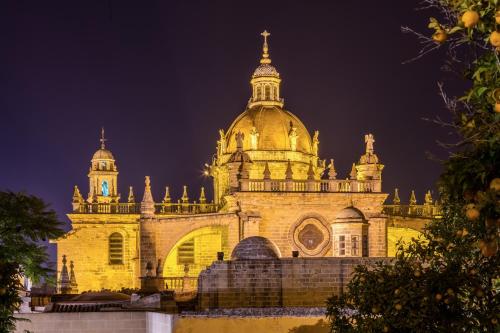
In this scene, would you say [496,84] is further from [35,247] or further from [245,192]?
[245,192]

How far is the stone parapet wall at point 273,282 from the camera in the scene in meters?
26.2

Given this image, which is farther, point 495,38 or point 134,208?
point 134,208

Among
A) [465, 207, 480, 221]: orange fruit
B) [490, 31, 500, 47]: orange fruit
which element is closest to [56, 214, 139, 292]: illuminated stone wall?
[465, 207, 480, 221]: orange fruit

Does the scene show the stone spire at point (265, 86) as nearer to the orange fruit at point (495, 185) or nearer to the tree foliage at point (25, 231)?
the tree foliage at point (25, 231)

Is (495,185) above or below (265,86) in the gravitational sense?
below

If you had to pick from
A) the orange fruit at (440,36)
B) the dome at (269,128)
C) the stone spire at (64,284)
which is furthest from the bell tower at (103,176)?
the orange fruit at (440,36)

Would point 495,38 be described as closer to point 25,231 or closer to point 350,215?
point 25,231

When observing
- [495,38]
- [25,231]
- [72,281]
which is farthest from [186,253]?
[495,38]

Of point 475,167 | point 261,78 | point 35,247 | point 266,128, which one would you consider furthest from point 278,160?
point 475,167

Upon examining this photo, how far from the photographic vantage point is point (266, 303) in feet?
86.5

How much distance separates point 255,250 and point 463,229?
19.9m

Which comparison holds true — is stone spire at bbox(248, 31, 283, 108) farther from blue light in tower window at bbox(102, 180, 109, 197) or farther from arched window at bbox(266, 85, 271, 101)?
blue light in tower window at bbox(102, 180, 109, 197)

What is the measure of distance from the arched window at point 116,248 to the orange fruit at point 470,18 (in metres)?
45.3

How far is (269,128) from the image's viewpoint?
168ft
